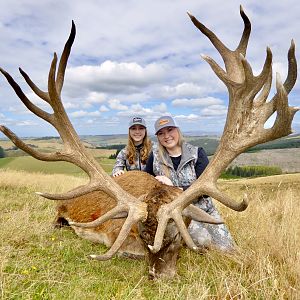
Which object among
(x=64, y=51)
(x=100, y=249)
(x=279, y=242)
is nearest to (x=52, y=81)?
(x=64, y=51)

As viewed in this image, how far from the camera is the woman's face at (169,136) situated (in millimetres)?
6180

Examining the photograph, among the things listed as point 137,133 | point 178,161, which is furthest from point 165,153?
point 137,133

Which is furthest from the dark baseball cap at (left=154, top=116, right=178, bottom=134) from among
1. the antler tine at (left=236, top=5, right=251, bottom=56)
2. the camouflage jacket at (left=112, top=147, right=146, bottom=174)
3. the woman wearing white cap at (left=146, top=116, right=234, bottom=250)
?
the camouflage jacket at (left=112, top=147, right=146, bottom=174)

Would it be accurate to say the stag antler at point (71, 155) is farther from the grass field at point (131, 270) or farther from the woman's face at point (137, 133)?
the woman's face at point (137, 133)

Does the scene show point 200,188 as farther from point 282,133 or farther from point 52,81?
point 52,81

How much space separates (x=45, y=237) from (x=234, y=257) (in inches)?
115

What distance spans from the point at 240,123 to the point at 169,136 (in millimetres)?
1722

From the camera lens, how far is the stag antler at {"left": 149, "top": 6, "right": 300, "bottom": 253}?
4.23 meters

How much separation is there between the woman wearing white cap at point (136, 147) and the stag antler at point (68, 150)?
10.2 feet

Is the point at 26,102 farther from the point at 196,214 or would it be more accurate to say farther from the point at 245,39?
the point at 245,39

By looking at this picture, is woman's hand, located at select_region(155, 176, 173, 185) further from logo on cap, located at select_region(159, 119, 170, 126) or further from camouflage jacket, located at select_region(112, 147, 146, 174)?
camouflage jacket, located at select_region(112, 147, 146, 174)

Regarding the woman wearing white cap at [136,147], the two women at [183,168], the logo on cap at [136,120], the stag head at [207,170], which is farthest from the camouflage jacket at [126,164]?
the stag head at [207,170]

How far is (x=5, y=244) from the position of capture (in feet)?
16.8

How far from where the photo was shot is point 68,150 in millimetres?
4953
